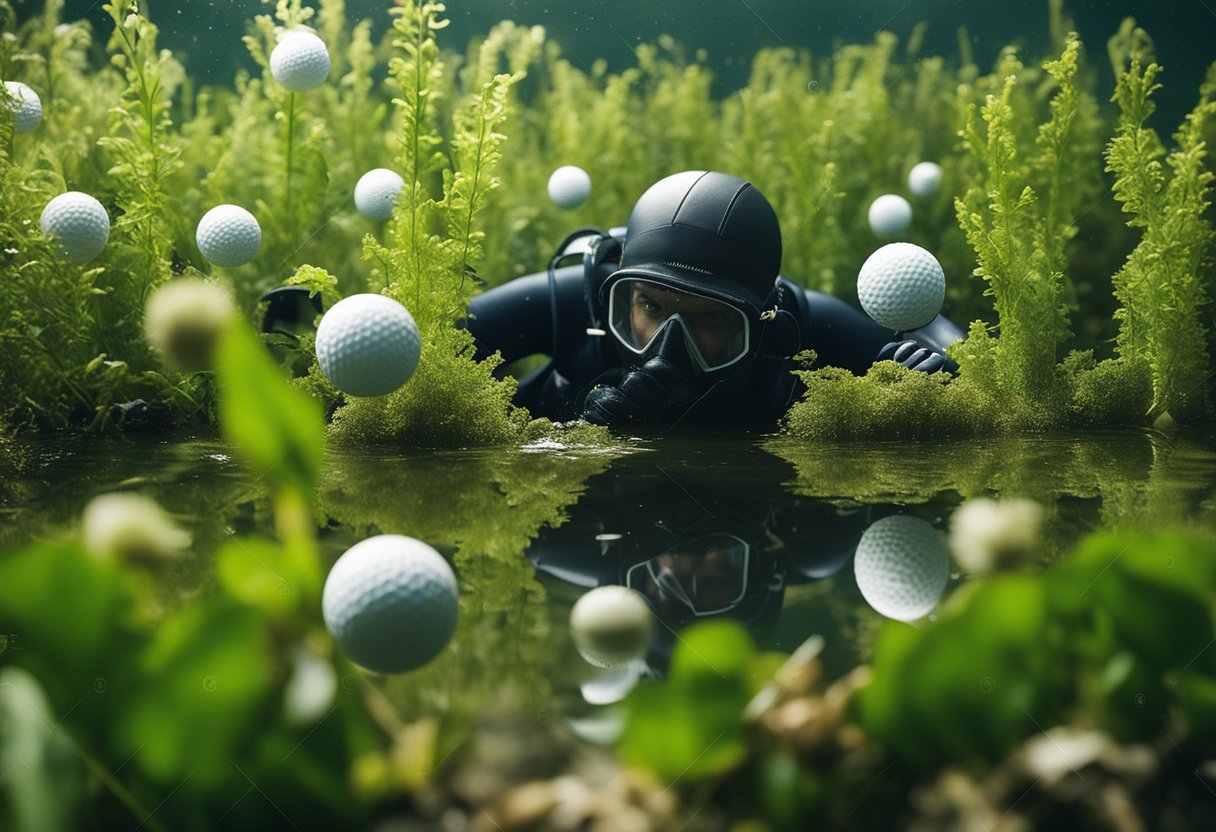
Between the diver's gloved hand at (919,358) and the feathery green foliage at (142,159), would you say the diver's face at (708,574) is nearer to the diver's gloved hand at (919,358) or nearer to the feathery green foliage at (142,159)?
the diver's gloved hand at (919,358)

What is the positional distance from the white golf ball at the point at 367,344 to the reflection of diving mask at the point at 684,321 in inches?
36.5

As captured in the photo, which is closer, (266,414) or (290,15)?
(266,414)

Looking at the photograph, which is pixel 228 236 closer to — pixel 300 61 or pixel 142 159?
pixel 142 159

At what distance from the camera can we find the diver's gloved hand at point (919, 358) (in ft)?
7.63

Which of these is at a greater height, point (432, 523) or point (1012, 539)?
point (1012, 539)

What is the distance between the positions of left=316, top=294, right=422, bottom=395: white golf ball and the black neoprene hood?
893mm

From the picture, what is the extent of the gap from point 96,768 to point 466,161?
5.52 ft

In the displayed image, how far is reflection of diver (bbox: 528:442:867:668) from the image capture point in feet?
3.41

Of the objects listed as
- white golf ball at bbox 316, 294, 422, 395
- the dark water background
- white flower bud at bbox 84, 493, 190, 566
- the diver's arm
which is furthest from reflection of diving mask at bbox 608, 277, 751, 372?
the dark water background

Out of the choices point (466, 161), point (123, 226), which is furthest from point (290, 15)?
point (466, 161)

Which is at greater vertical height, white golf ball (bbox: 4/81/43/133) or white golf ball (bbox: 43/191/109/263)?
white golf ball (bbox: 4/81/43/133)

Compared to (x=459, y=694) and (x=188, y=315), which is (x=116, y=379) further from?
(x=188, y=315)

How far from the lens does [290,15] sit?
2.98m

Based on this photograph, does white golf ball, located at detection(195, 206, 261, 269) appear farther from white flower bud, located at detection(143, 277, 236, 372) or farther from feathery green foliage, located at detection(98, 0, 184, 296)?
white flower bud, located at detection(143, 277, 236, 372)
